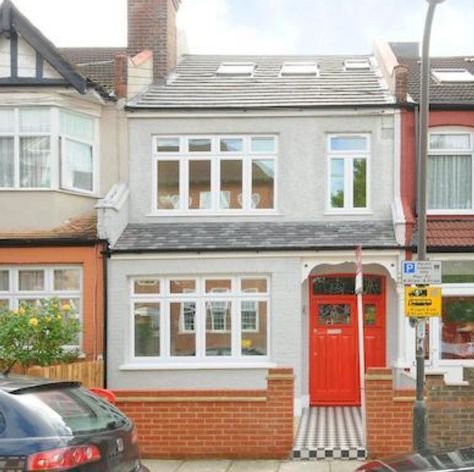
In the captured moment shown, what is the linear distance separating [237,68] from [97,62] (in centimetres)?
332

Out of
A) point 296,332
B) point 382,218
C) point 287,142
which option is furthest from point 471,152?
point 296,332

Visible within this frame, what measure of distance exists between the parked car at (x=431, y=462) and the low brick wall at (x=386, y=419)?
14.1 feet

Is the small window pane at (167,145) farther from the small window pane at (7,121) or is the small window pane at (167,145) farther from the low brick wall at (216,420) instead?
the low brick wall at (216,420)

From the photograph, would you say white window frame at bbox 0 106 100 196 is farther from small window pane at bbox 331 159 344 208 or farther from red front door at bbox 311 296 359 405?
red front door at bbox 311 296 359 405

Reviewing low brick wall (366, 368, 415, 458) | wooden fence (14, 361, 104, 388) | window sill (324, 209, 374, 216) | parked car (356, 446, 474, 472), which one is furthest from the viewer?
window sill (324, 209, 374, 216)

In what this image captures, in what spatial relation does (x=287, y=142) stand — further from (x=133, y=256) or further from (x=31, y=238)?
(x=31, y=238)

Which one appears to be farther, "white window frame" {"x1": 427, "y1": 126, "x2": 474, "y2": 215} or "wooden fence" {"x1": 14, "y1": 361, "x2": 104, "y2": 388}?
"white window frame" {"x1": 427, "y1": 126, "x2": 474, "y2": 215}

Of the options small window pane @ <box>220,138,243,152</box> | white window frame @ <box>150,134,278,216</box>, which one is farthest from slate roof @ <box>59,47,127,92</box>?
small window pane @ <box>220,138,243,152</box>

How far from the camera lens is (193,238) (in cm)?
1606

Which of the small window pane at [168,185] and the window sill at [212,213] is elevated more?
the small window pane at [168,185]

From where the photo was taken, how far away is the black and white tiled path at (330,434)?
11219 mm

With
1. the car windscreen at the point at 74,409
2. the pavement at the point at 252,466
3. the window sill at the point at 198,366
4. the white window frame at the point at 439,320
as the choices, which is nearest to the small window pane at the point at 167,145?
the window sill at the point at 198,366

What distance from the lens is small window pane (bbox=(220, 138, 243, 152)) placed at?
54.9 feet

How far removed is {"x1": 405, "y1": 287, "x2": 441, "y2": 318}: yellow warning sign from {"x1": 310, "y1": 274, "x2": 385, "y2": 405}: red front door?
17.4ft
